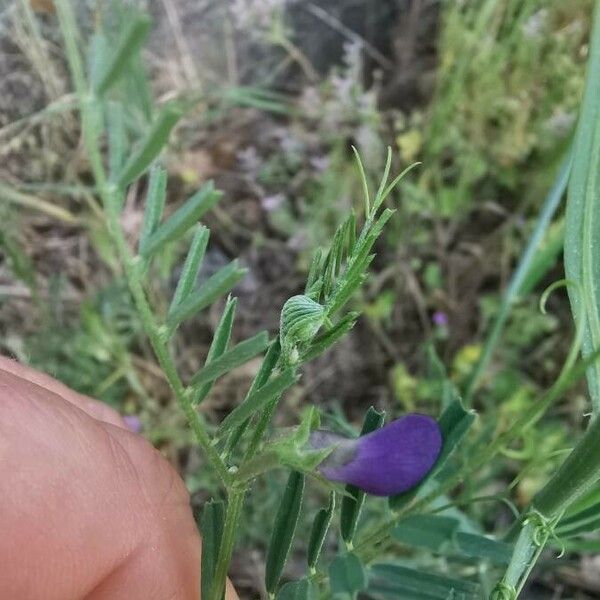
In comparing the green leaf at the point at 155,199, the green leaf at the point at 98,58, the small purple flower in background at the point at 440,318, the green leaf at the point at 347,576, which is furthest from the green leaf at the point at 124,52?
the small purple flower in background at the point at 440,318

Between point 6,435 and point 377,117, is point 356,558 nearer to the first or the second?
point 6,435

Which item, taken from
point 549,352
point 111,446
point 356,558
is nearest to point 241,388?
point 549,352

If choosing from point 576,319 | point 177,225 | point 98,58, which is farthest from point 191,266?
point 576,319

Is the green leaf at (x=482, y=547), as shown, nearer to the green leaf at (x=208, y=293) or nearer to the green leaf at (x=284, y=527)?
the green leaf at (x=284, y=527)

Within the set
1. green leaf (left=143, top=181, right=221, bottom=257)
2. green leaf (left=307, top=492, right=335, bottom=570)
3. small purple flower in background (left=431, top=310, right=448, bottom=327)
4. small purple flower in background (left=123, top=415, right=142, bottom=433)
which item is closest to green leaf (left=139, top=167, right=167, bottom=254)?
green leaf (left=143, top=181, right=221, bottom=257)

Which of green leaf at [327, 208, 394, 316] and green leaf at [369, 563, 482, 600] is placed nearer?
green leaf at [327, 208, 394, 316]

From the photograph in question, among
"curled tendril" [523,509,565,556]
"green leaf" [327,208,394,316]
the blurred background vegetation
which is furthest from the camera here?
the blurred background vegetation

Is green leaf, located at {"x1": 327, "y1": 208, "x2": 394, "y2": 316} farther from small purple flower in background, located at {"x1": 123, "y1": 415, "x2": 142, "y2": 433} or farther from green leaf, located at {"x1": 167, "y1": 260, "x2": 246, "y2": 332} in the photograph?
small purple flower in background, located at {"x1": 123, "y1": 415, "x2": 142, "y2": 433}
